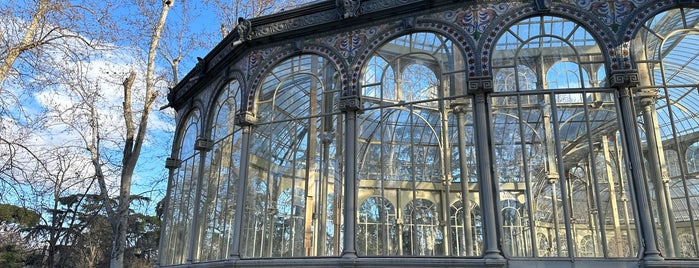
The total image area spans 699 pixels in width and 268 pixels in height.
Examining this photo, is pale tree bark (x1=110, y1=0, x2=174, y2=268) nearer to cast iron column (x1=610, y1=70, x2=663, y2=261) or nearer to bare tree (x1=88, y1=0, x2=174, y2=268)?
bare tree (x1=88, y1=0, x2=174, y2=268)

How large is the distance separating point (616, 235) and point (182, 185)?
12.0 meters

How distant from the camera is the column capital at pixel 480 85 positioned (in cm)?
995

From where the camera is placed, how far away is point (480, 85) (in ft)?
32.7

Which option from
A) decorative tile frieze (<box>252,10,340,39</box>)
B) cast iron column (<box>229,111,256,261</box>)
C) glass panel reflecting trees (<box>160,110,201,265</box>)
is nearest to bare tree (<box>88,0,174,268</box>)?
glass panel reflecting trees (<box>160,110,201,265</box>)

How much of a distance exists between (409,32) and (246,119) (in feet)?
14.9

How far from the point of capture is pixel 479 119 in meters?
9.88

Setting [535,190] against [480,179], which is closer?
[480,179]

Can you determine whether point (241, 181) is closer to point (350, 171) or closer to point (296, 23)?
point (350, 171)

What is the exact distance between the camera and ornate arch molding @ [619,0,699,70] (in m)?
9.75

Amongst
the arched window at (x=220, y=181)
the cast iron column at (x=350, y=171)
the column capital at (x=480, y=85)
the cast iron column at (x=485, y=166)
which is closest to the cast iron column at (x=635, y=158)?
the column capital at (x=480, y=85)

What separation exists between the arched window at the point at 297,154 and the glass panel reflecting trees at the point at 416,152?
97cm

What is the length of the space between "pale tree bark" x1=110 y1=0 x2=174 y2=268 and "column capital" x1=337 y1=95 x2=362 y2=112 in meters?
9.44

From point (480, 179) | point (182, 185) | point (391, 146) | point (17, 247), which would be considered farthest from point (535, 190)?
point (17, 247)

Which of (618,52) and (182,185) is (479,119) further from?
(182,185)
